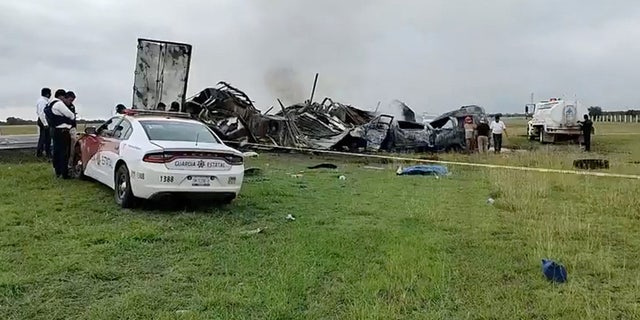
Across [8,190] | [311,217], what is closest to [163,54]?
[8,190]

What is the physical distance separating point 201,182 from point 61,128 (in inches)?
162

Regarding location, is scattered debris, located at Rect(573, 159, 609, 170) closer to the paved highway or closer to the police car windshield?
the police car windshield

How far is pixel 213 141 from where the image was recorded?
348 inches

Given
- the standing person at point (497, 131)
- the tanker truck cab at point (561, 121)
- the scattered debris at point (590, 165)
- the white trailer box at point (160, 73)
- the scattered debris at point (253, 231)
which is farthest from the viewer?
the tanker truck cab at point (561, 121)

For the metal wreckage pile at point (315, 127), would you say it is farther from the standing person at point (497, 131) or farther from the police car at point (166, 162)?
the police car at point (166, 162)

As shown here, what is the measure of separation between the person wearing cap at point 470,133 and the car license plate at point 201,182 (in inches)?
596

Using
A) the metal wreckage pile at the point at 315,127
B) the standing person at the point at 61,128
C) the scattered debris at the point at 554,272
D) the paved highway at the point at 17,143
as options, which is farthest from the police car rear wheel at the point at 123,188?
the paved highway at the point at 17,143

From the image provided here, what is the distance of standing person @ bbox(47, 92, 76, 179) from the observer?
34.6 ft

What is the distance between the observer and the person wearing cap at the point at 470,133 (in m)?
21.6

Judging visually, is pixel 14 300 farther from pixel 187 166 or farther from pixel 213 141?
pixel 213 141

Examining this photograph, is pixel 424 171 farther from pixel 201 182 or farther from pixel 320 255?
pixel 320 255

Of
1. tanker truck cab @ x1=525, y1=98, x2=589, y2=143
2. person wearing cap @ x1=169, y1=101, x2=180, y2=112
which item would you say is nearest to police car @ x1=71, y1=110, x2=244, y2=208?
person wearing cap @ x1=169, y1=101, x2=180, y2=112

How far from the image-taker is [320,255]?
580 cm

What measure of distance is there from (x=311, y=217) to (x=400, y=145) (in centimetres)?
1374
